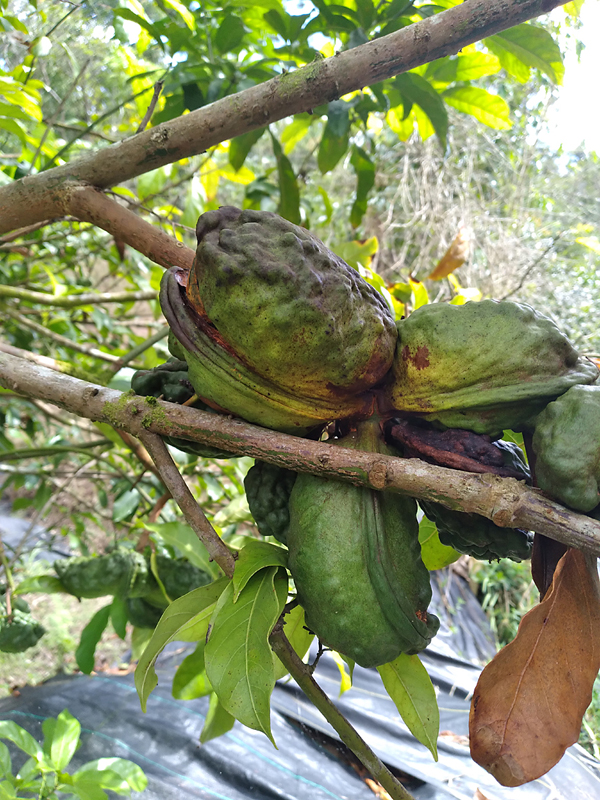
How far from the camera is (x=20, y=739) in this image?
1713 millimetres

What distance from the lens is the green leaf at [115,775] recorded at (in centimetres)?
162

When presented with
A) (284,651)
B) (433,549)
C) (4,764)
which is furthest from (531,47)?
(4,764)

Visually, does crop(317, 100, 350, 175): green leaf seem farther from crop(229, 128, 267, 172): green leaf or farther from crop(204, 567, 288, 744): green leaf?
crop(204, 567, 288, 744): green leaf

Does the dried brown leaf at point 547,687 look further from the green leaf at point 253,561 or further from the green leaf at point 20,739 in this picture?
the green leaf at point 20,739

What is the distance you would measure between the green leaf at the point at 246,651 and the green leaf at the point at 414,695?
32 cm

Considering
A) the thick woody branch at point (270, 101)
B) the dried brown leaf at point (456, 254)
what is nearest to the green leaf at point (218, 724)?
the thick woody branch at point (270, 101)

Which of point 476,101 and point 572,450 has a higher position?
point 476,101

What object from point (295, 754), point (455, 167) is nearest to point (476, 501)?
point (295, 754)

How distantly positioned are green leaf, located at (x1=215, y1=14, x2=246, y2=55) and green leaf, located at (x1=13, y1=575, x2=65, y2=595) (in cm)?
206

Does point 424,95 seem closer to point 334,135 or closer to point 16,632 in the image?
point 334,135

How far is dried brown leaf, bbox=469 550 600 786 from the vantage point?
0.88 meters

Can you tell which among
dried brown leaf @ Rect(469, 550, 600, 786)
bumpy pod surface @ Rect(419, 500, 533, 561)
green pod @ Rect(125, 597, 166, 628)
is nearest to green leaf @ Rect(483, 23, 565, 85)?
bumpy pod surface @ Rect(419, 500, 533, 561)

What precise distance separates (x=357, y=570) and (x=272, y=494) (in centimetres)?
24

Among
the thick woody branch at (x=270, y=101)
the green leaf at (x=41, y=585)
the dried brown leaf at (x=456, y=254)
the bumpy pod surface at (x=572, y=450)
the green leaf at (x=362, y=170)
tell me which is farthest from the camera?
the dried brown leaf at (x=456, y=254)
